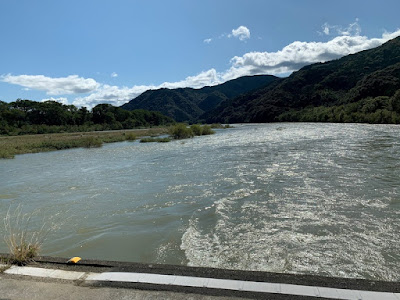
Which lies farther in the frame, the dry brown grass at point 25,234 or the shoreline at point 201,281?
the dry brown grass at point 25,234

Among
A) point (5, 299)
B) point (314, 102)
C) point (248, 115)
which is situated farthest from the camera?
point (248, 115)

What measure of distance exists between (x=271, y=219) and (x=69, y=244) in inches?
A: 206

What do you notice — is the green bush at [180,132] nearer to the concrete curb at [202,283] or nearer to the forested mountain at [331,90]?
the forested mountain at [331,90]

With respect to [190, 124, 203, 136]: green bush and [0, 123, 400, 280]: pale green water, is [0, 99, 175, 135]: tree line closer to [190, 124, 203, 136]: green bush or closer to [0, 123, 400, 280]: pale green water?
[190, 124, 203, 136]: green bush

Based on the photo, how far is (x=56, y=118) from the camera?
110250 millimetres

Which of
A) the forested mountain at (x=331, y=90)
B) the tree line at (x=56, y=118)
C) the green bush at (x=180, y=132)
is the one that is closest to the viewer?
the green bush at (x=180, y=132)

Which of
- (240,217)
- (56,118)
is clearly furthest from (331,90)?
(240,217)

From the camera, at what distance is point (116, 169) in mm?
19094

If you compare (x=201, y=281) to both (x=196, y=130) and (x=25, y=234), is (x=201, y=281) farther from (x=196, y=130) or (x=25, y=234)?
(x=196, y=130)

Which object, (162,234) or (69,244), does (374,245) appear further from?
(69,244)

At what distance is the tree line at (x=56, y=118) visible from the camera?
300 ft

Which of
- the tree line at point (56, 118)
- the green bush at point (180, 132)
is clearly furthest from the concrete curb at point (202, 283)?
the tree line at point (56, 118)

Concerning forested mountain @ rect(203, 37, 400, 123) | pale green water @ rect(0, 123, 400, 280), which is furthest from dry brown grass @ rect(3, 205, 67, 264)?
forested mountain @ rect(203, 37, 400, 123)

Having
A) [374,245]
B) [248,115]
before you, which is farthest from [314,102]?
[374,245]
